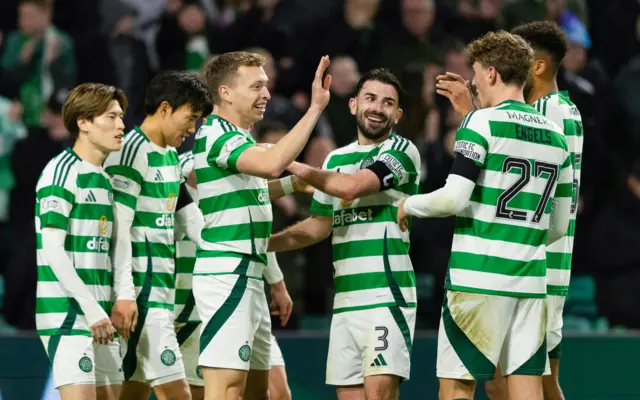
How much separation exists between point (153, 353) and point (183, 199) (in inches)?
37.9

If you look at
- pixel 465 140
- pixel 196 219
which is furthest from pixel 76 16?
pixel 465 140

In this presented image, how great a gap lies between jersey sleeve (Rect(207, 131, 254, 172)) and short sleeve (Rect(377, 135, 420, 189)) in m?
0.70

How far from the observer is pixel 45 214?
18.1 feet

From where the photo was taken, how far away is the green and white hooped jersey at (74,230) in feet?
18.2

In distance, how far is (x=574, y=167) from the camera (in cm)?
596

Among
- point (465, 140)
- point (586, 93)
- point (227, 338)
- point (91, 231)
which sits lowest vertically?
point (227, 338)

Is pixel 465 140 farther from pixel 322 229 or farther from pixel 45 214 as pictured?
pixel 45 214

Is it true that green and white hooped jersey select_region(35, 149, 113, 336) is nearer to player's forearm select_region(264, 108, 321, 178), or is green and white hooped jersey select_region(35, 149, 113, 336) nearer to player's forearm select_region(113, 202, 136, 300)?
player's forearm select_region(113, 202, 136, 300)

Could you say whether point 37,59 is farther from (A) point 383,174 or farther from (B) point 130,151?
(A) point 383,174

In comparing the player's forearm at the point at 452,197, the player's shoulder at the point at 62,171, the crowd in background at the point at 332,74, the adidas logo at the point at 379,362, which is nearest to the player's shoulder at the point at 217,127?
the player's shoulder at the point at 62,171

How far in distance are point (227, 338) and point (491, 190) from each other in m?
1.43

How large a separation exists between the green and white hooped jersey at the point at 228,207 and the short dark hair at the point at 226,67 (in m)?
0.22

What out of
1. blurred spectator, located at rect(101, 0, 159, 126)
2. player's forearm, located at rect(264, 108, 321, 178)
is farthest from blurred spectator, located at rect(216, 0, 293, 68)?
player's forearm, located at rect(264, 108, 321, 178)

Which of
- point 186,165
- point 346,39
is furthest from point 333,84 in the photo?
point 186,165
